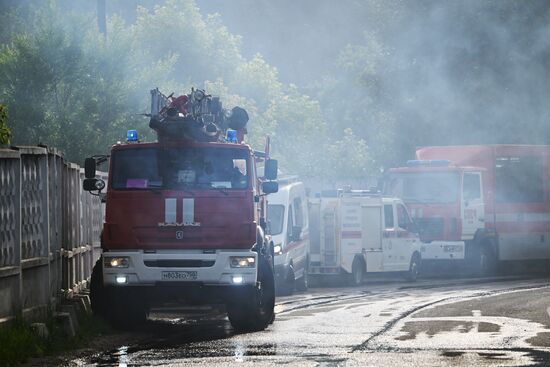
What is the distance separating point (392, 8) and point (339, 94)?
26687 millimetres

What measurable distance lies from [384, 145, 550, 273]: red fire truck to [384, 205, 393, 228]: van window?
2771 millimetres

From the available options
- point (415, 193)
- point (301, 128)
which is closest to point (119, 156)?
point (415, 193)

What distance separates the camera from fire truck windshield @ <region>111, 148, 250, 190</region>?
61.3 ft

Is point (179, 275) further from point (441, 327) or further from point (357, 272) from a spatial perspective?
point (357, 272)

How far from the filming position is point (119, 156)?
19.0 metres

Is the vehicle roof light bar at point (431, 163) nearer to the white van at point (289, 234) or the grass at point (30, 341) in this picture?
the white van at point (289, 234)

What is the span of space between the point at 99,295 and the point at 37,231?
2.41 meters

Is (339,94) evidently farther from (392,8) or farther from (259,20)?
(259,20)

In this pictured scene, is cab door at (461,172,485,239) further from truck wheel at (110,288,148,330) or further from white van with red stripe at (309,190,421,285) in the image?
truck wheel at (110,288,148,330)

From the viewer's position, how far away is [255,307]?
18.5 m

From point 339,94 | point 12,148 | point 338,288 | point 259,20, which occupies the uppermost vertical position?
point 259,20

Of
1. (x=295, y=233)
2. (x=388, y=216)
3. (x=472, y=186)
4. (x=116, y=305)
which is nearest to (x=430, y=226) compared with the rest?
(x=472, y=186)

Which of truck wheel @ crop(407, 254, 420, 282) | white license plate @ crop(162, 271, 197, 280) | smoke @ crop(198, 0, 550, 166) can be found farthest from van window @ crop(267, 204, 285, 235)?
smoke @ crop(198, 0, 550, 166)

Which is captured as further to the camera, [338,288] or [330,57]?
[330,57]
